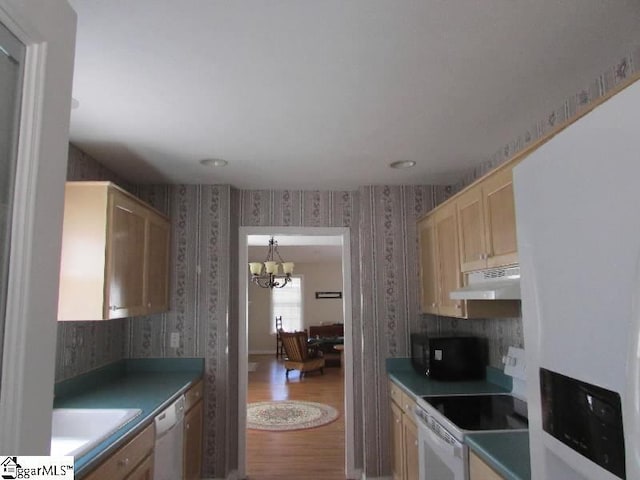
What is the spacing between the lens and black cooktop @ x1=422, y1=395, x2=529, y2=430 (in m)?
2.04

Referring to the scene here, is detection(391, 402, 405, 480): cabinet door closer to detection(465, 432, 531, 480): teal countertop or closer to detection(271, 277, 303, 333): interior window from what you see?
detection(465, 432, 531, 480): teal countertop

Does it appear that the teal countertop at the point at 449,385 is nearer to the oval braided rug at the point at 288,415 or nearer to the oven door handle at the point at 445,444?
the oven door handle at the point at 445,444

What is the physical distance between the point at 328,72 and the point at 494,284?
1.25 metres

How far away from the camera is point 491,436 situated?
6.12 feet

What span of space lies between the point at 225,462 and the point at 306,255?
256 inches

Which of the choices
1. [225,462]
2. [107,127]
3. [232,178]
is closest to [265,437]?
[225,462]

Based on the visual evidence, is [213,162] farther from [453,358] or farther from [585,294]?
[585,294]

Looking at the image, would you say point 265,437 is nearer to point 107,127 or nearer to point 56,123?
point 107,127

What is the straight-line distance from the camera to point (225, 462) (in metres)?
3.32

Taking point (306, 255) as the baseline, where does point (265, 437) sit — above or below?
below

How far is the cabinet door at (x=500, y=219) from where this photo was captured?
1986mm

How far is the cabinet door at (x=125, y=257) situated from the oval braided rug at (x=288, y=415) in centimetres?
262

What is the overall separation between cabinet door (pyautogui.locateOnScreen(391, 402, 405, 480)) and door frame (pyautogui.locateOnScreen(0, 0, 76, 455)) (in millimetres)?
2799

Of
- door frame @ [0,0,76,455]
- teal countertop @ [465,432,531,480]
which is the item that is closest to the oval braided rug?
teal countertop @ [465,432,531,480]
